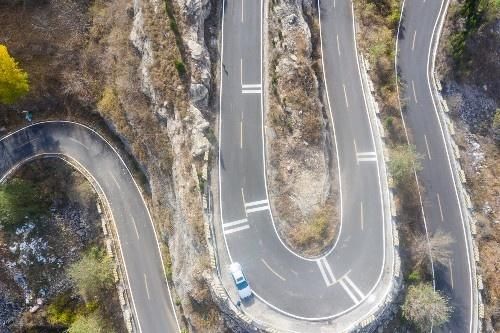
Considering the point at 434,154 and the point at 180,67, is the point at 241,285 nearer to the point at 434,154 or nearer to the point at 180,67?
the point at 180,67

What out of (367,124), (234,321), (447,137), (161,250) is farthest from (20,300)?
(447,137)

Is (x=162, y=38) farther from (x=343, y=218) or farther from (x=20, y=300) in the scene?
(x=20, y=300)

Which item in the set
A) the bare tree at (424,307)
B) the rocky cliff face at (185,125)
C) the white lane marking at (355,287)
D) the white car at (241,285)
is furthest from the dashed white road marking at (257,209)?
the bare tree at (424,307)

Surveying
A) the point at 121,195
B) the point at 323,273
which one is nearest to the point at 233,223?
the point at 323,273

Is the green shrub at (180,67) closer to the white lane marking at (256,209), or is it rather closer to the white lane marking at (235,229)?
the white lane marking at (256,209)

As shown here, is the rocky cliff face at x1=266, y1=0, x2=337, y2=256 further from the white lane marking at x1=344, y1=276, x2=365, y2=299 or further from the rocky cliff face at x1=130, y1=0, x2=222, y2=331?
the rocky cliff face at x1=130, y1=0, x2=222, y2=331

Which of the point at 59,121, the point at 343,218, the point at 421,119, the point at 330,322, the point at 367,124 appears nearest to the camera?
the point at 330,322
